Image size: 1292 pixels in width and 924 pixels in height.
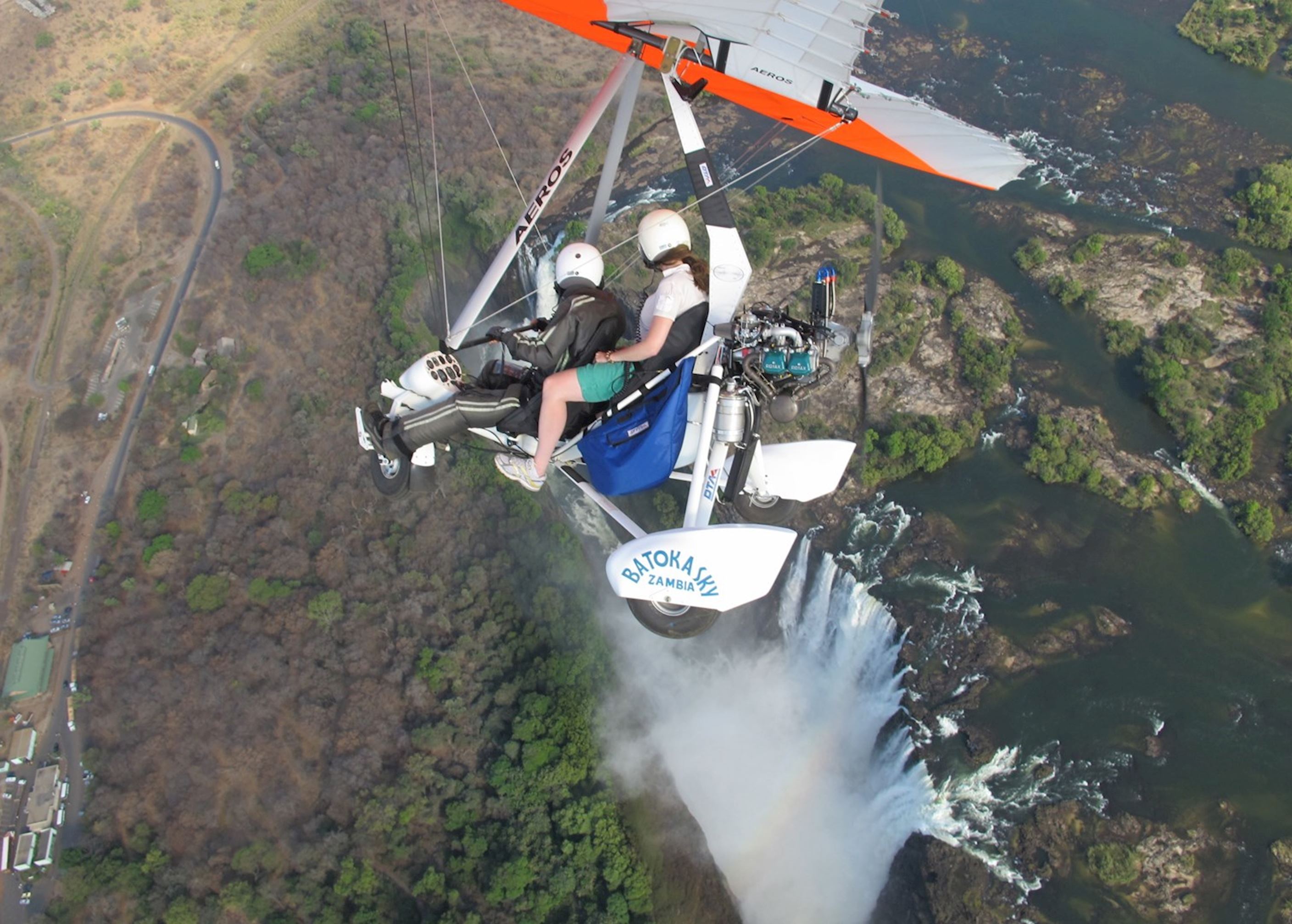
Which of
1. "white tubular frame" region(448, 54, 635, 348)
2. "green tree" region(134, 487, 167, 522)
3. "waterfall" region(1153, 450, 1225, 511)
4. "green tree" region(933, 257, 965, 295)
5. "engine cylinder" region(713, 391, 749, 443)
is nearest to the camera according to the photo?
"engine cylinder" region(713, 391, 749, 443)

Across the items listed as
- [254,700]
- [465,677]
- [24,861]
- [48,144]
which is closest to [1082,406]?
[465,677]

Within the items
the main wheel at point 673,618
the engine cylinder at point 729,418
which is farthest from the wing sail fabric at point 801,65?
the main wheel at point 673,618

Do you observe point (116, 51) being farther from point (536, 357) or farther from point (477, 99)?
point (536, 357)

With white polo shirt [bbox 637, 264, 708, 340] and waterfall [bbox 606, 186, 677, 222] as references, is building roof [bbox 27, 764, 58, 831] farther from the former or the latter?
waterfall [bbox 606, 186, 677, 222]

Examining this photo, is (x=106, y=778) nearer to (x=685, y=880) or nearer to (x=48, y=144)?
(x=685, y=880)

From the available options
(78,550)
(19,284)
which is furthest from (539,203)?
(19,284)

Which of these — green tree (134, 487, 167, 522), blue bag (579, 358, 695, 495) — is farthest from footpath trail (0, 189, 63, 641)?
blue bag (579, 358, 695, 495)
